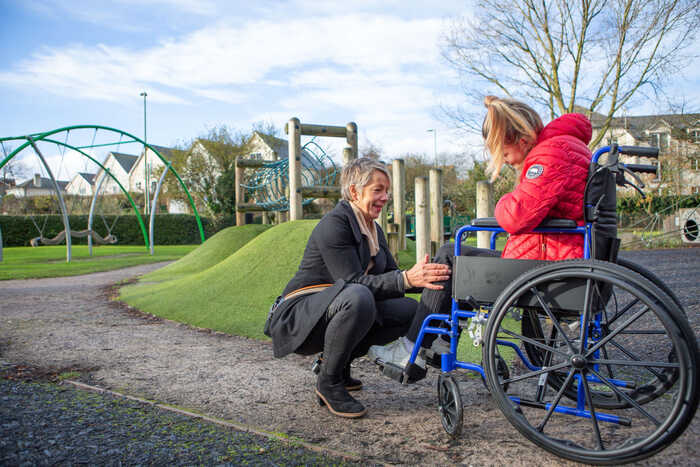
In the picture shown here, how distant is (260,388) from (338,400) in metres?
0.71

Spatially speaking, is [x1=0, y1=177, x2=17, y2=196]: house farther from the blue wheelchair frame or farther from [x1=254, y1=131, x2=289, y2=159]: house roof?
the blue wheelchair frame

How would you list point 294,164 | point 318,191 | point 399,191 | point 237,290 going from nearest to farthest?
point 237,290 < point 399,191 < point 294,164 < point 318,191

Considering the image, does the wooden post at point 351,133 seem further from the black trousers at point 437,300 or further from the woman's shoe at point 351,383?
the black trousers at point 437,300

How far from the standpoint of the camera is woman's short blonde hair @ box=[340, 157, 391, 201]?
2.75 meters

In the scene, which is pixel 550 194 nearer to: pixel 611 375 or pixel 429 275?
pixel 429 275

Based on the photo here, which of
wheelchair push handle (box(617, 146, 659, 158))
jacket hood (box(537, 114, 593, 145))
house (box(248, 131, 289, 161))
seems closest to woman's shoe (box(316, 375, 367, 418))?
jacket hood (box(537, 114, 593, 145))

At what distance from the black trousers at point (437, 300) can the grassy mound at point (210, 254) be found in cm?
776

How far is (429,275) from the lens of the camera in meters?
2.37

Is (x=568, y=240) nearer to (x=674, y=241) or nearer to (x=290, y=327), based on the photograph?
(x=290, y=327)

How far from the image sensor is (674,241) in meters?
17.7

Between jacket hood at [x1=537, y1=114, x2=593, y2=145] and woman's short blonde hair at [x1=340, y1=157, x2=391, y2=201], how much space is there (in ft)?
2.88

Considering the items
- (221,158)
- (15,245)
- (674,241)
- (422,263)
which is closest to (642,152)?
(422,263)

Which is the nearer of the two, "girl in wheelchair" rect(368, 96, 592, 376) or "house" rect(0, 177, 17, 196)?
"girl in wheelchair" rect(368, 96, 592, 376)

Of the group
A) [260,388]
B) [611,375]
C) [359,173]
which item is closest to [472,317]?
[611,375]
